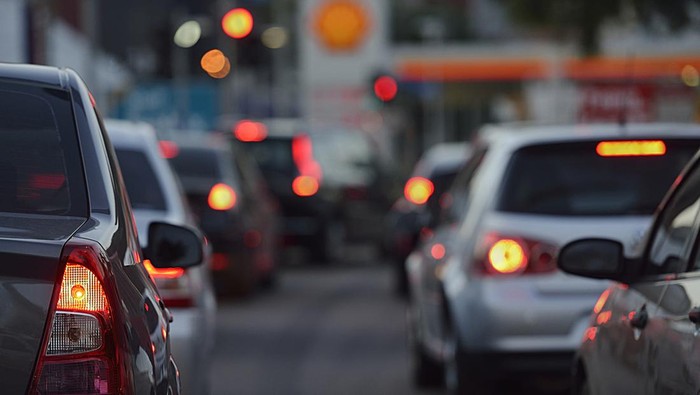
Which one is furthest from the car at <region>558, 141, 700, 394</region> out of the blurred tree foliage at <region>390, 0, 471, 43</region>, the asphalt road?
the blurred tree foliage at <region>390, 0, 471, 43</region>

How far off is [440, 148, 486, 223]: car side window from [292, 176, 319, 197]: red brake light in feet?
38.9

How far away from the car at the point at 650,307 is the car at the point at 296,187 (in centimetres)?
1658

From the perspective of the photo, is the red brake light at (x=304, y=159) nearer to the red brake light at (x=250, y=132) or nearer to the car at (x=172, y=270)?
the red brake light at (x=250, y=132)

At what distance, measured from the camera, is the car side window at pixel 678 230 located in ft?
19.3

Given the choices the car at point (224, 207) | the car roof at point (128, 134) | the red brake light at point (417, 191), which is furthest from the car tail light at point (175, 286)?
the red brake light at point (417, 191)

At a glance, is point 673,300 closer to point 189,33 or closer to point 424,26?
point 189,33

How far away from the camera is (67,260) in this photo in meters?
4.64

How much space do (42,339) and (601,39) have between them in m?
13.5

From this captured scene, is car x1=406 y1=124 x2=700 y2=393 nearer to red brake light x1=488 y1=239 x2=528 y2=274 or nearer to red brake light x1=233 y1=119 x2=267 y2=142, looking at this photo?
red brake light x1=488 y1=239 x2=528 y2=274

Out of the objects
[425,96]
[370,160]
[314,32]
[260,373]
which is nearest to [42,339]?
[260,373]

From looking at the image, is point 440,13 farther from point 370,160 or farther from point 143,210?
point 143,210

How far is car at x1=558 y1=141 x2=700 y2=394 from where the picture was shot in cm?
A: 539

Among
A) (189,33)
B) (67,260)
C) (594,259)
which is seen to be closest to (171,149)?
(594,259)

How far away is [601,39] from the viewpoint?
693 inches
